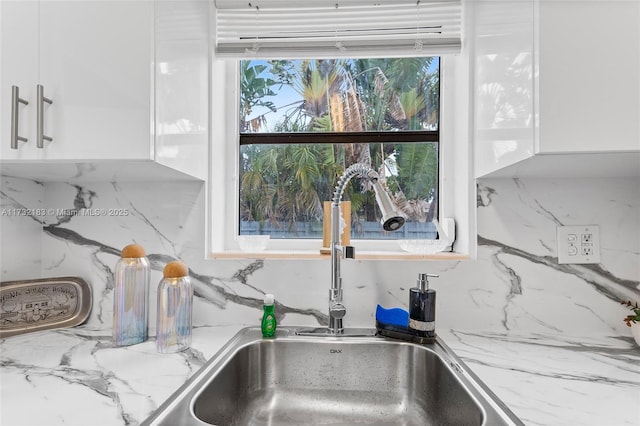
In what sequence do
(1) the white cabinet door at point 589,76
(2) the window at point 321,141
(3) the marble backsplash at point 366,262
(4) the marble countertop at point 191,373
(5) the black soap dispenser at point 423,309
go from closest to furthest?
1. (4) the marble countertop at point 191,373
2. (1) the white cabinet door at point 589,76
3. (5) the black soap dispenser at point 423,309
4. (3) the marble backsplash at point 366,262
5. (2) the window at point 321,141

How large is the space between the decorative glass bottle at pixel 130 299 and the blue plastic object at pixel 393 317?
0.70 m

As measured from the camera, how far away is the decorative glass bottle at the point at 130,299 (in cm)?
99

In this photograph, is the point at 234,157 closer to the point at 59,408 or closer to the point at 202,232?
the point at 202,232

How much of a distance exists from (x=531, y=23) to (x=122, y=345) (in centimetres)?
131

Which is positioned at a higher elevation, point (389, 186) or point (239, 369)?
Result: point (389, 186)

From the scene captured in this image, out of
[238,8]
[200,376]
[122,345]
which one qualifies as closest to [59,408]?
[200,376]

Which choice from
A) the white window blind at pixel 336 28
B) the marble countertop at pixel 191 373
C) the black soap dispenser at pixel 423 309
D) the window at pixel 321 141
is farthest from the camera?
the window at pixel 321 141

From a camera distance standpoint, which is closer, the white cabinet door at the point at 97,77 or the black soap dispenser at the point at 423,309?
the white cabinet door at the point at 97,77

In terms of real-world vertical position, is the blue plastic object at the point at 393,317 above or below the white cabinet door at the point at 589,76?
below

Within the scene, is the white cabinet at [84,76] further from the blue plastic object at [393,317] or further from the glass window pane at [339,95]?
the blue plastic object at [393,317]

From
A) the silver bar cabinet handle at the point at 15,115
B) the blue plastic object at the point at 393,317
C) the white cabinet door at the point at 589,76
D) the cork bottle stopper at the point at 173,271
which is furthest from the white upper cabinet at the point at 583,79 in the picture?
the silver bar cabinet handle at the point at 15,115

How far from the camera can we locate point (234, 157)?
140 centimetres

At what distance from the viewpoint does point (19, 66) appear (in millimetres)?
→ 826

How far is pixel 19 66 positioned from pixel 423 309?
3.93ft
